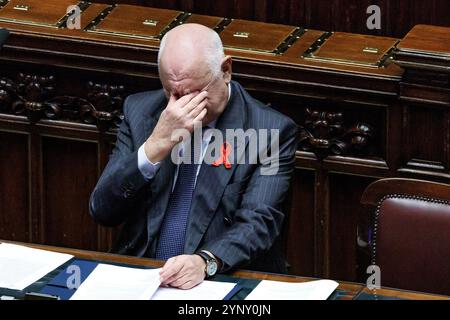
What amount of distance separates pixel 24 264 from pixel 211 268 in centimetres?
51

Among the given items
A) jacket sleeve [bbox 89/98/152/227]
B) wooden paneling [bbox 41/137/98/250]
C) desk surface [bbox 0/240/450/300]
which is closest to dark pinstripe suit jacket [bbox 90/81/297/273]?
jacket sleeve [bbox 89/98/152/227]

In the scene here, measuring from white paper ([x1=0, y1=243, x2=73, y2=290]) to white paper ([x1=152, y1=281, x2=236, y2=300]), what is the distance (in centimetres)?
35

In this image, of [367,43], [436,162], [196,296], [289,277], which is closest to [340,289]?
[289,277]

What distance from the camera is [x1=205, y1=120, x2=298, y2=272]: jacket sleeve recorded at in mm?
3670

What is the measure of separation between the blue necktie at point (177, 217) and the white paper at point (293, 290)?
1.65 feet

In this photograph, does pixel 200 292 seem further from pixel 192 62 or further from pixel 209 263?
pixel 192 62

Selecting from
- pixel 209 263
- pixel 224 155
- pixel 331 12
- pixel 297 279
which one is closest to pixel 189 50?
pixel 224 155

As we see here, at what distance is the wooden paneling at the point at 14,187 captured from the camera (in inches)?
204

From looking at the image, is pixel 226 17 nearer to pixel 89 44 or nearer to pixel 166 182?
pixel 89 44

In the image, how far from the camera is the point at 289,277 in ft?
11.5

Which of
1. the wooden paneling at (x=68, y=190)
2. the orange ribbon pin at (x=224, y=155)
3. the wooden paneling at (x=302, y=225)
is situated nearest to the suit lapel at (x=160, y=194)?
the orange ribbon pin at (x=224, y=155)

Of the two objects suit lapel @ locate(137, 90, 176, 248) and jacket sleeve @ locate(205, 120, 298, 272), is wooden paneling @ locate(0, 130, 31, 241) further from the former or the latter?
jacket sleeve @ locate(205, 120, 298, 272)

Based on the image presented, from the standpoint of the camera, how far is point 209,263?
11.7 ft

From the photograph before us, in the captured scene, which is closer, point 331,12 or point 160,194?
point 160,194
